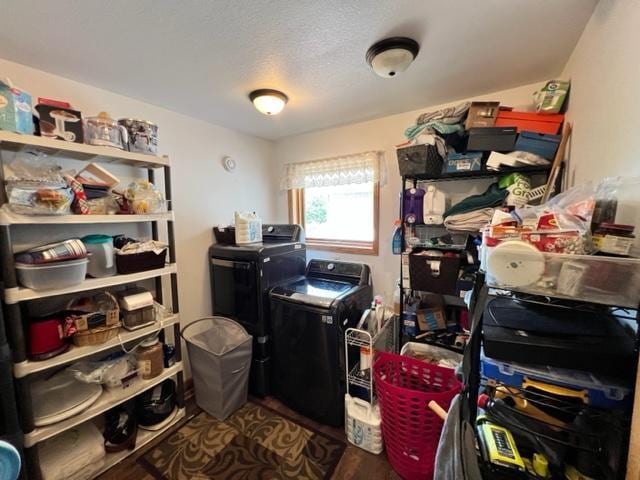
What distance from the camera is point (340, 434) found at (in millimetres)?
1720

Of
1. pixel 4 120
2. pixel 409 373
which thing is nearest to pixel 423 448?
pixel 409 373

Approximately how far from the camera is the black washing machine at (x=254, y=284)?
1997mm

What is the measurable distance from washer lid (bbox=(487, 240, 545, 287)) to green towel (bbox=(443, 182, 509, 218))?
0.94 meters

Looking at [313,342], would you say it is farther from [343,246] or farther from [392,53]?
[392,53]

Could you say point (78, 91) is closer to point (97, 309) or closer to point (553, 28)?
point (97, 309)

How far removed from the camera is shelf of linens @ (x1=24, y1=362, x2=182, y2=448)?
48.3 inches

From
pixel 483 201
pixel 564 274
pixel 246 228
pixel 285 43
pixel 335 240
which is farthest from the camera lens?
pixel 335 240

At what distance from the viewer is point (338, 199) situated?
267cm

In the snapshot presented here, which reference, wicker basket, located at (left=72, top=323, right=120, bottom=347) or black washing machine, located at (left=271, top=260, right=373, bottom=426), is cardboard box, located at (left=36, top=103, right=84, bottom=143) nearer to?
wicker basket, located at (left=72, top=323, right=120, bottom=347)

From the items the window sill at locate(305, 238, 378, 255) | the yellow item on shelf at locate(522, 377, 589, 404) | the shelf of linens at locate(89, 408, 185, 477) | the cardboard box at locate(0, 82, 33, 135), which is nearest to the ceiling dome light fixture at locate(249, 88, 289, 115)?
the cardboard box at locate(0, 82, 33, 135)

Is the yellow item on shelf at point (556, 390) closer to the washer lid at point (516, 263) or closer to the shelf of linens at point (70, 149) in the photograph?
the washer lid at point (516, 263)

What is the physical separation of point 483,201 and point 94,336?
7.67 feet

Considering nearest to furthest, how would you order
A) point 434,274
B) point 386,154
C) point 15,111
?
point 15,111, point 434,274, point 386,154

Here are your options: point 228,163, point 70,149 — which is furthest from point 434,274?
point 70,149
